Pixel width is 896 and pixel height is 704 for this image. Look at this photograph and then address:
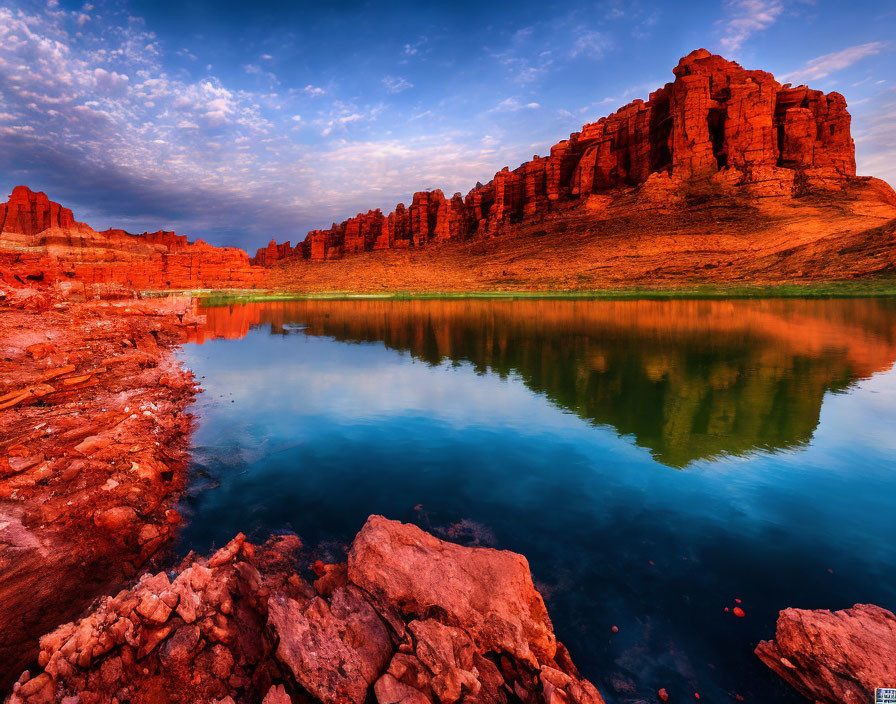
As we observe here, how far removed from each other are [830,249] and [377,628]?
72745mm

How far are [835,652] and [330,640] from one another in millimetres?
4067

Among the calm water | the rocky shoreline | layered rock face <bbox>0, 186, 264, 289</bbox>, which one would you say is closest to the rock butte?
layered rock face <bbox>0, 186, 264, 289</bbox>

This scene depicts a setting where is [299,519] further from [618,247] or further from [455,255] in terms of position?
[455,255]

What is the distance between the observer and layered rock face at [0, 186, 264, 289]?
77.6 meters

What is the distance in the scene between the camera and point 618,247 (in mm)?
70250

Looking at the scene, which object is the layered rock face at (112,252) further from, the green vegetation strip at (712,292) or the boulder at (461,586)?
the boulder at (461,586)

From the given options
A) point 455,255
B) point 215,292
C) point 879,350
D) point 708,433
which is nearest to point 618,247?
point 455,255

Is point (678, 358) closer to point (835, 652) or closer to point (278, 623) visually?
point (835, 652)

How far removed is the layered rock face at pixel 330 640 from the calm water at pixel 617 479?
1068mm

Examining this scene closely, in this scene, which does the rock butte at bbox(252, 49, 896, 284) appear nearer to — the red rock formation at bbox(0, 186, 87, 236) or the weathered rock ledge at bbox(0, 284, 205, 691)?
the weathered rock ledge at bbox(0, 284, 205, 691)

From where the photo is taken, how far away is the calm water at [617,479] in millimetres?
4098

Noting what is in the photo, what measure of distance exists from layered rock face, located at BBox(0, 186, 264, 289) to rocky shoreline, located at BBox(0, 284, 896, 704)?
70.1 metres

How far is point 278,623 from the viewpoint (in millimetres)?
3129

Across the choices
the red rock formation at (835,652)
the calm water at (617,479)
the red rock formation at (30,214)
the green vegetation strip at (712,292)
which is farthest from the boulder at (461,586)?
the red rock formation at (30,214)
